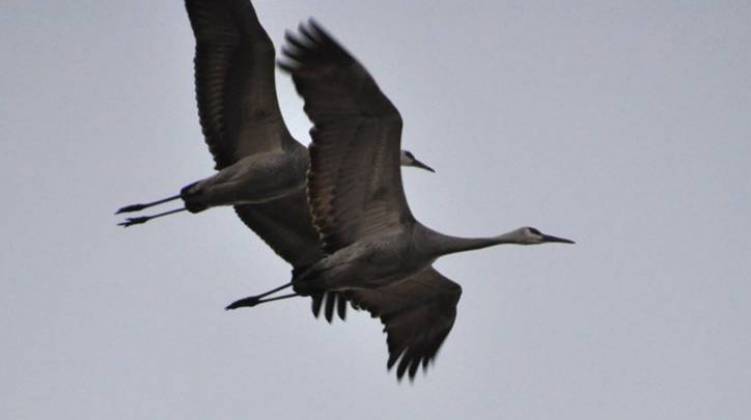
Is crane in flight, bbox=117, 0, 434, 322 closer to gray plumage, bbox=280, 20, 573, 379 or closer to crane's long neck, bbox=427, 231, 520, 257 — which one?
gray plumage, bbox=280, 20, 573, 379

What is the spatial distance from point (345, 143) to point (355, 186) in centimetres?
64

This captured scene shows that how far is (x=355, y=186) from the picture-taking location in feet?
74.2

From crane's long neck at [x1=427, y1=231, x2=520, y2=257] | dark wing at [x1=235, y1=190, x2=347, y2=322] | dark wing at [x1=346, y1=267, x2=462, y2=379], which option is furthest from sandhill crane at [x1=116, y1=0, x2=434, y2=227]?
crane's long neck at [x1=427, y1=231, x2=520, y2=257]

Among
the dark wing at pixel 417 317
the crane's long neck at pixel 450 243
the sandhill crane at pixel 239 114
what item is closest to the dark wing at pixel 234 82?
the sandhill crane at pixel 239 114

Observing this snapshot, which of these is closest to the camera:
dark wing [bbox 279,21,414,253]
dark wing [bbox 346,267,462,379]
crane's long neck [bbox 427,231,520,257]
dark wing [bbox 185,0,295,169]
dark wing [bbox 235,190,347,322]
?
dark wing [bbox 279,21,414,253]

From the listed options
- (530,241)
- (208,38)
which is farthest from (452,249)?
(208,38)

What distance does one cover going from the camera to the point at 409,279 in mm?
24328

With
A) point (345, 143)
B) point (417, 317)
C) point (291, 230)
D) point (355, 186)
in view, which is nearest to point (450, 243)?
point (355, 186)

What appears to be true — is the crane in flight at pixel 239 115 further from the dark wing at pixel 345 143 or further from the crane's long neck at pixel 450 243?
the crane's long neck at pixel 450 243

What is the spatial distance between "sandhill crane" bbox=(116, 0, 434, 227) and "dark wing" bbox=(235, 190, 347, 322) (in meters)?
0.91

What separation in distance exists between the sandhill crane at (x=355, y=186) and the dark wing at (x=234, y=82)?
251 centimetres

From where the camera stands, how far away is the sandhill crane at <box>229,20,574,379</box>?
2173 cm

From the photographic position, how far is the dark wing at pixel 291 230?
84.4 feet

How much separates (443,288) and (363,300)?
1032mm
